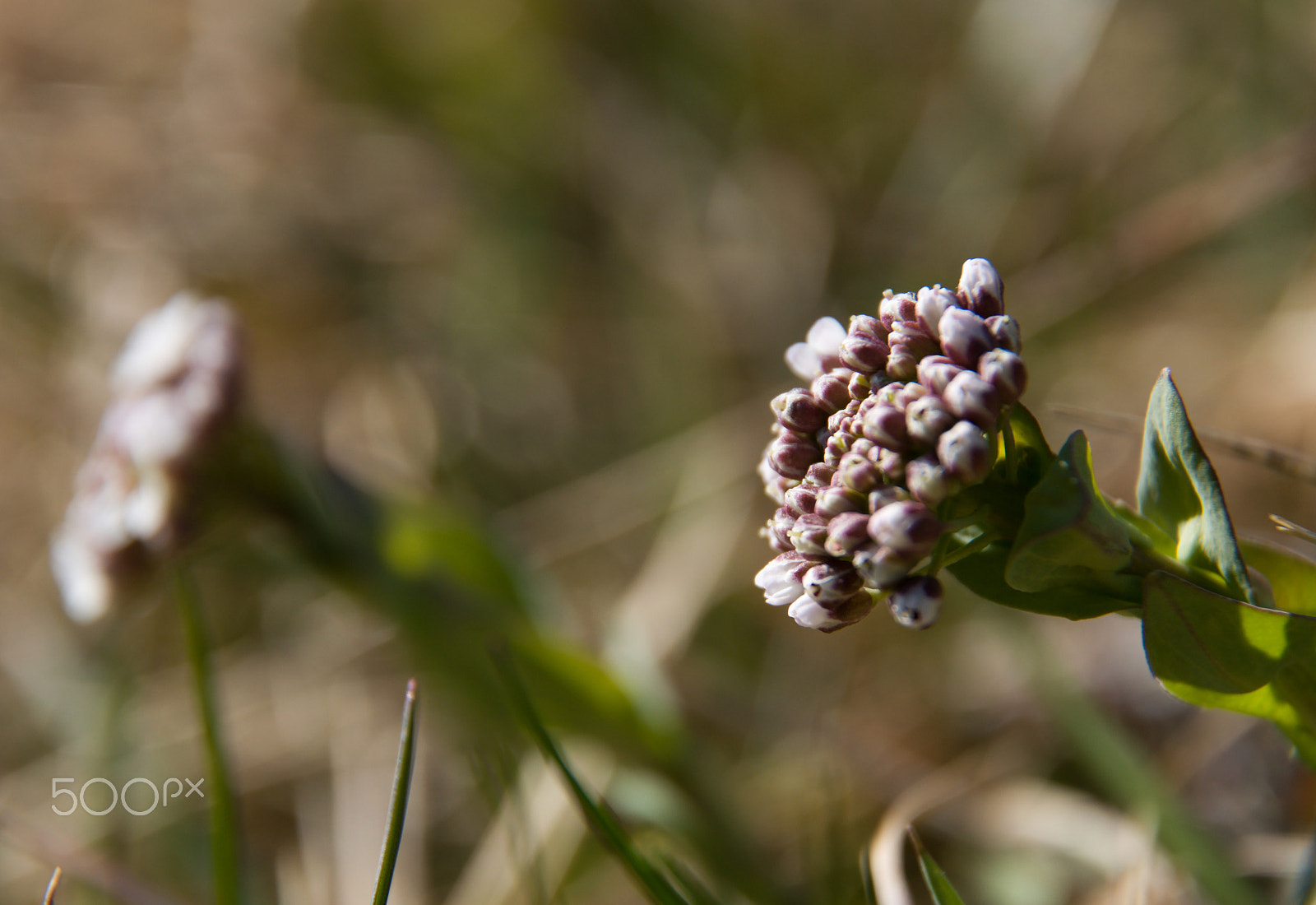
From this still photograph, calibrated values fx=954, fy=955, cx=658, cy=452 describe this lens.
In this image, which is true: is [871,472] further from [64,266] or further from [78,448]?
[64,266]

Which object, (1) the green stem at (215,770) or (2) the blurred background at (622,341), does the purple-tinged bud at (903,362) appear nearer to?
(2) the blurred background at (622,341)

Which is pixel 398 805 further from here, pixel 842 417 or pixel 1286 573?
pixel 1286 573

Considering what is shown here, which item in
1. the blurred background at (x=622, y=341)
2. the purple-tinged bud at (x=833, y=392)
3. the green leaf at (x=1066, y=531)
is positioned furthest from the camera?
the blurred background at (x=622, y=341)

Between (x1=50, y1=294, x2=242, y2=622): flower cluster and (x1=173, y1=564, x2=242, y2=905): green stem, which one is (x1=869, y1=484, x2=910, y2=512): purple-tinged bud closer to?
(x1=173, y1=564, x2=242, y2=905): green stem

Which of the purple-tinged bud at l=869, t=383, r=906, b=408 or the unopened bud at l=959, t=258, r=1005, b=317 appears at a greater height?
the unopened bud at l=959, t=258, r=1005, b=317
